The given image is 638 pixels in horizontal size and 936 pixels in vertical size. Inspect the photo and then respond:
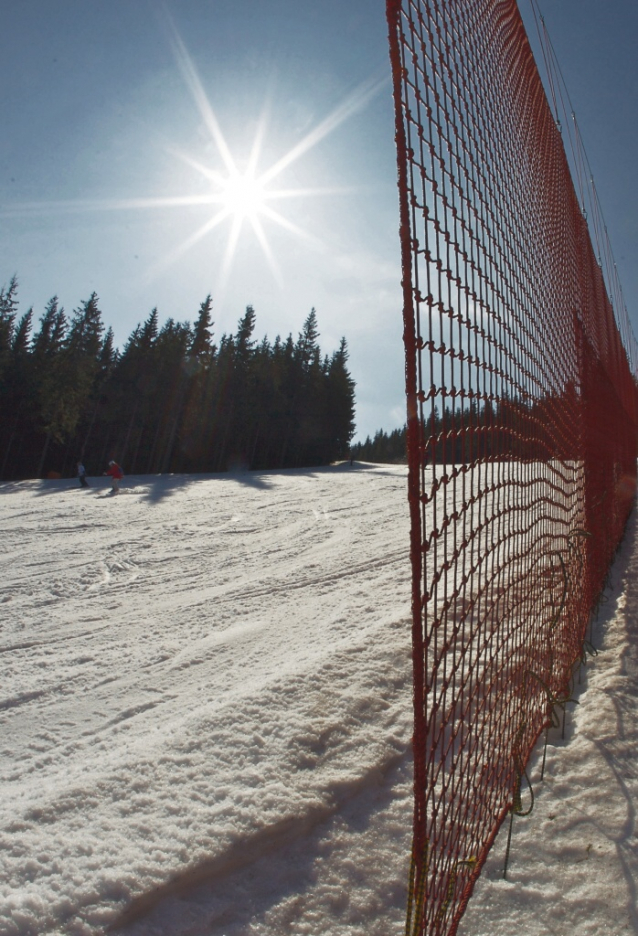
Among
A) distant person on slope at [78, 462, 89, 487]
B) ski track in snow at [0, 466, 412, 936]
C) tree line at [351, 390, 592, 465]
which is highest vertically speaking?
tree line at [351, 390, 592, 465]

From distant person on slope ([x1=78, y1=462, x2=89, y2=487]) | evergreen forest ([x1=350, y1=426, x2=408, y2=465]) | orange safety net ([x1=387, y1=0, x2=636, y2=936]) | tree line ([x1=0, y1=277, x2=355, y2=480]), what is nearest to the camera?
orange safety net ([x1=387, y1=0, x2=636, y2=936])

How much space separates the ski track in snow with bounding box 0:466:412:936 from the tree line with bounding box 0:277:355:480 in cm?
3315

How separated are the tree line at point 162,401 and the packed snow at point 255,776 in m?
34.0

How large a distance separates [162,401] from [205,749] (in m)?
39.3

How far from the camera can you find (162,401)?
3969 centimetres

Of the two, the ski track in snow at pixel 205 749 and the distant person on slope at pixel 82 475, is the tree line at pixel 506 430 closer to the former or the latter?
the ski track in snow at pixel 205 749

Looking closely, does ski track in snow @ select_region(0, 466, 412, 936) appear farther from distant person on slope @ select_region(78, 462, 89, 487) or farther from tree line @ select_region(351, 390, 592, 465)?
distant person on slope @ select_region(78, 462, 89, 487)

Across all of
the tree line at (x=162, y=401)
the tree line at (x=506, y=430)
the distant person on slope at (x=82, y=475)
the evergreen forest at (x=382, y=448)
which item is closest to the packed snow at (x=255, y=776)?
the tree line at (x=506, y=430)

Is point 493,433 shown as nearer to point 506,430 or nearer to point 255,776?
point 506,430

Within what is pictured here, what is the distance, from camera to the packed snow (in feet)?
5.74

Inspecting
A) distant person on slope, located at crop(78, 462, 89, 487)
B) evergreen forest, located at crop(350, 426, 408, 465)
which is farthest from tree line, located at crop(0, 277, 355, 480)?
evergreen forest, located at crop(350, 426, 408, 465)

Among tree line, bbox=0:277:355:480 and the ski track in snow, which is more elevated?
tree line, bbox=0:277:355:480

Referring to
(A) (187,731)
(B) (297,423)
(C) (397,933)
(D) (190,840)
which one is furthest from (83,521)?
(B) (297,423)

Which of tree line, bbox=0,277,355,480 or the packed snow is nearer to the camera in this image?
the packed snow
